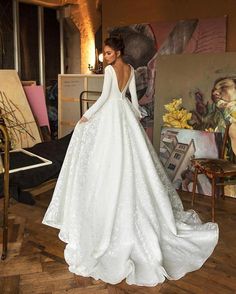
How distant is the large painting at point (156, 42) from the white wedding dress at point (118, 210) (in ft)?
5.76

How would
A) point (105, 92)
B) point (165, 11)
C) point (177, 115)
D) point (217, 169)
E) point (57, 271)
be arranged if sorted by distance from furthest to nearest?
point (165, 11)
point (177, 115)
point (217, 169)
point (105, 92)
point (57, 271)

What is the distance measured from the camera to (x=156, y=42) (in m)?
4.30

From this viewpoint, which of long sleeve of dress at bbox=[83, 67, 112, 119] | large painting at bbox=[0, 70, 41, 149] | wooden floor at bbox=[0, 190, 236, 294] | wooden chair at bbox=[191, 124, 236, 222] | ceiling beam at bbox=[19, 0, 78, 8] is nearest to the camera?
wooden floor at bbox=[0, 190, 236, 294]

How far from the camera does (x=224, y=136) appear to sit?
354cm

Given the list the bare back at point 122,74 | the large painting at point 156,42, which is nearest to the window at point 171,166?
Answer: the large painting at point 156,42

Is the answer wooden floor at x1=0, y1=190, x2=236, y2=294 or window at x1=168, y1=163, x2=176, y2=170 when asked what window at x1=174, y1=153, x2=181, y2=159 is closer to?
window at x1=168, y1=163, x2=176, y2=170

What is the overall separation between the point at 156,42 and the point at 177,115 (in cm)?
100

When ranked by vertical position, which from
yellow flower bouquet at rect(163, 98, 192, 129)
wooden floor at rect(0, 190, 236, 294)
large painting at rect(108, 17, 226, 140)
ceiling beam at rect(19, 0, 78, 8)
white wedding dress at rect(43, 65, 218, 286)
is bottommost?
wooden floor at rect(0, 190, 236, 294)

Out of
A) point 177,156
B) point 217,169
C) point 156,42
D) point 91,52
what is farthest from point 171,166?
point 91,52

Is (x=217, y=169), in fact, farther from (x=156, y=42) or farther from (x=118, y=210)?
(x=156, y=42)

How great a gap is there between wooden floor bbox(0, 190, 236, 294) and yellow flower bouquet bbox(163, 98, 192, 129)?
1.18 m

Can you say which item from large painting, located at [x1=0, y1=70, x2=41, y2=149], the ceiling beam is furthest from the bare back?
the ceiling beam

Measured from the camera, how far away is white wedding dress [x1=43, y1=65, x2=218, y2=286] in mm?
2322

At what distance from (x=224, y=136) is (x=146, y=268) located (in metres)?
1.78
